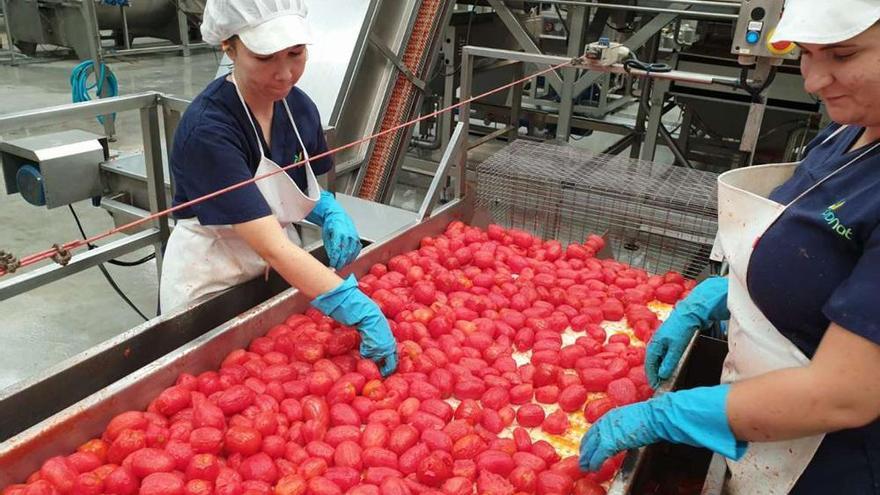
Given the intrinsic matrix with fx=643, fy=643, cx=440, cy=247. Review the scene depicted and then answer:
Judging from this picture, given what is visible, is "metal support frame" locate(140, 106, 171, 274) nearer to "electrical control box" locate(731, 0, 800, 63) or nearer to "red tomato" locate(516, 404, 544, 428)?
"red tomato" locate(516, 404, 544, 428)

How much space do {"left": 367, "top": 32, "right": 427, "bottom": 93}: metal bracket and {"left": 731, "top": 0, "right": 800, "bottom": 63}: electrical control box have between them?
7.42ft

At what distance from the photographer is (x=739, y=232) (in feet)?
4.19

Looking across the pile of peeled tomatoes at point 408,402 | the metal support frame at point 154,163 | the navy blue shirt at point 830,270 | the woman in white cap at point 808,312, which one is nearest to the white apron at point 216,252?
the pile of peeled tomatoes at point 408,402

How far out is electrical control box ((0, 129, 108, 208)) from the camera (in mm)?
2346

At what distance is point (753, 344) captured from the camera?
1.25m

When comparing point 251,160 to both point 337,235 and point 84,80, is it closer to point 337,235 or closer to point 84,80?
point 337,235

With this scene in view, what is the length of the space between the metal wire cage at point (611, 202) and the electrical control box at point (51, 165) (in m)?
1.55

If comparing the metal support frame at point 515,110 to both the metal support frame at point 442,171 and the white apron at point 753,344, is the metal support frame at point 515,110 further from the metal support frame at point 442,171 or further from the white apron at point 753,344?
the white apron at point 753,344

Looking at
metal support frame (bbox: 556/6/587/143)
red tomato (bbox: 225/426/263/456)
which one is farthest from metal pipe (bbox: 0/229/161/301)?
metal support frame (bbox: 556/6/587/143)

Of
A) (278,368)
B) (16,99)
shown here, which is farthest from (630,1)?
(16,99)

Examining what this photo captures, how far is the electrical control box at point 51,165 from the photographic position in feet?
7.70

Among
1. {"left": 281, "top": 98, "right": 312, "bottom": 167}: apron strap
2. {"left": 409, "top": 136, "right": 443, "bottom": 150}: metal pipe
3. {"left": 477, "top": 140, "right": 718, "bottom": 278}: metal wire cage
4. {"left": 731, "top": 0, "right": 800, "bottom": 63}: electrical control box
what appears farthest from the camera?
{"left": 409, "top": 136, "right": 443, "bottom": 150}: metal pipe

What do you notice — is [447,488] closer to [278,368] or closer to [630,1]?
[278,368]

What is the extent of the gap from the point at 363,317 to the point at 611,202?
1.17 m
